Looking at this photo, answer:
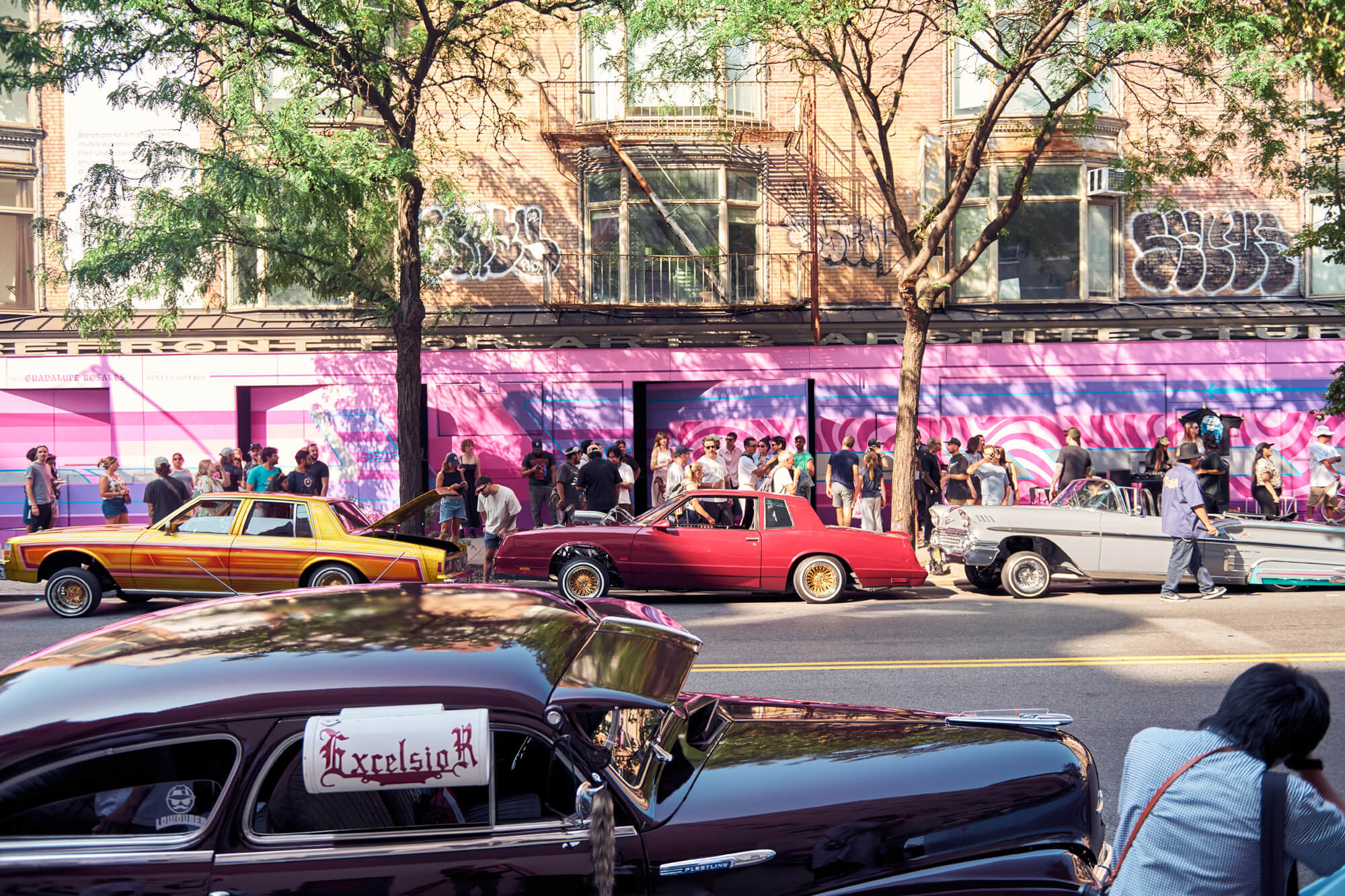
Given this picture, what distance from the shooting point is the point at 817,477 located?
19219mm

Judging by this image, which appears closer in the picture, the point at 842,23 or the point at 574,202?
the point at 842,23

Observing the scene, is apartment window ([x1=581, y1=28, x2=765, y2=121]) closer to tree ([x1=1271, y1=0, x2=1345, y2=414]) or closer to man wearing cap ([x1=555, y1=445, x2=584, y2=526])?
man wearing cap ([x1=555, y1=445, x2=584, y2=526])

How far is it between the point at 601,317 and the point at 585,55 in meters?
5.22

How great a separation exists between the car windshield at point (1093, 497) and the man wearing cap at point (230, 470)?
41.1 feet

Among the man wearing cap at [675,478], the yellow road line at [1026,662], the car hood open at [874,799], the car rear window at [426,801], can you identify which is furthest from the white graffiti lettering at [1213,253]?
the car rear window at [426,801]

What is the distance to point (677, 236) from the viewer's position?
20344 millimetres

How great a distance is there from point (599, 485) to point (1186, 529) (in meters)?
7.73

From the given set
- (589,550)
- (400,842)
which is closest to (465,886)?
(400,842)

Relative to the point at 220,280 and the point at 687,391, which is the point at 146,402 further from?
the point at 687,391

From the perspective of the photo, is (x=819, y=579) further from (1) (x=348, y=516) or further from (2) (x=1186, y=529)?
(1) (x=348, y=516)

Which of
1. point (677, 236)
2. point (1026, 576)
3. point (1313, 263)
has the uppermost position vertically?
point (677, 236)

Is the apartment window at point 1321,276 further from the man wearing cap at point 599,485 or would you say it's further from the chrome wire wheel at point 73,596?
the chrome wire wheel at point 73,596

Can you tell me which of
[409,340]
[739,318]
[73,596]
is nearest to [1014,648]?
[409,340]

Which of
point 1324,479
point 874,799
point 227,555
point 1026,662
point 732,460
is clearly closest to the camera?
point 874,799
